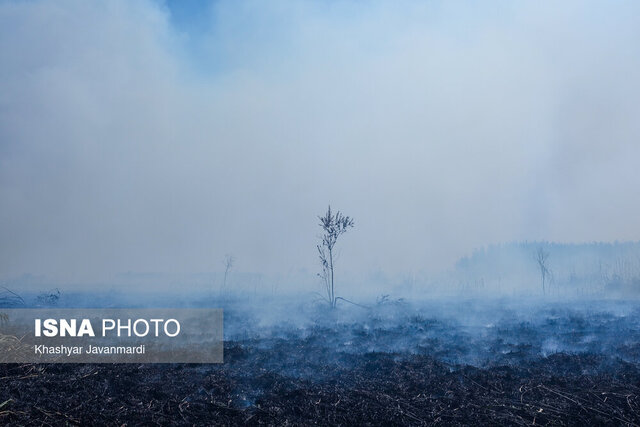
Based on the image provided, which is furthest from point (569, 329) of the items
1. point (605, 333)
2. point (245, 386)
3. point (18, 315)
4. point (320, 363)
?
point (18, 315)

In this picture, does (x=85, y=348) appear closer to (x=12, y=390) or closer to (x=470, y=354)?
(x=12, y=390)

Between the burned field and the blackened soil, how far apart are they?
0.02m

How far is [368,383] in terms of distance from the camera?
960cm

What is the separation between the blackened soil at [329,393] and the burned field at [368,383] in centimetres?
2

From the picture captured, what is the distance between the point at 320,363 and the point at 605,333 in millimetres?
9283

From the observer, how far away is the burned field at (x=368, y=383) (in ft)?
25.6

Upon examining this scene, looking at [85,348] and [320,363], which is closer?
[320,363]

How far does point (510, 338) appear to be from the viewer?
44.6 ft
